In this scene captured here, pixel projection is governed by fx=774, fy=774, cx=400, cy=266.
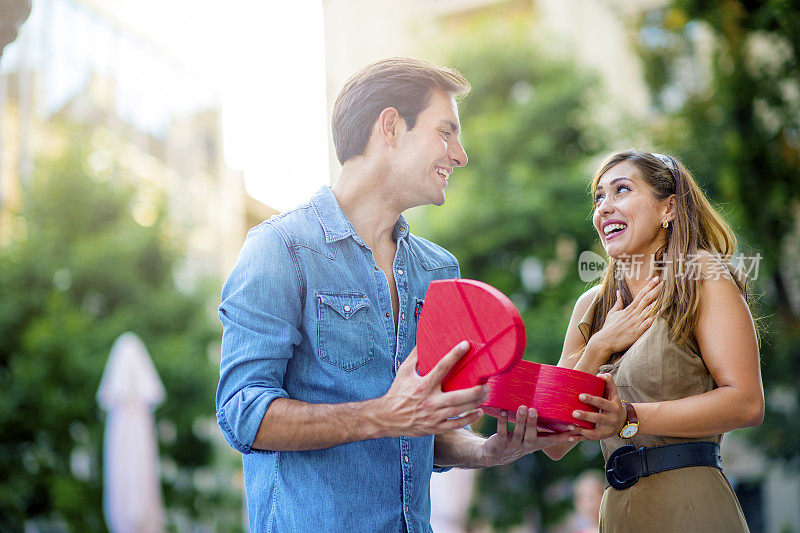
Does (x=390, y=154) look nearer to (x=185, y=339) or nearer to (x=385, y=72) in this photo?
(x=385, y=72)

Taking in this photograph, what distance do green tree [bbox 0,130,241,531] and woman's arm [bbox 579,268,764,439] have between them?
10698mm

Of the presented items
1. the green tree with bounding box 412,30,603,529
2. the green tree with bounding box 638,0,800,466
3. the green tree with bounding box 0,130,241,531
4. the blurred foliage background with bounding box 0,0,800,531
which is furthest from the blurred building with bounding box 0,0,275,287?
the green tree with bounding box 638,0,800,466

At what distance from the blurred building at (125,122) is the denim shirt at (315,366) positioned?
37.5ft

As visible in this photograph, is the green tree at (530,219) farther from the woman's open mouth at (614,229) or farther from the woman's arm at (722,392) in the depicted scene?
the woman's arm at (722,392)

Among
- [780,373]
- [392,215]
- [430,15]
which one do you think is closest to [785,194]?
[780,373]

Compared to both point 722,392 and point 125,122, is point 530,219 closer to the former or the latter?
point 722,392

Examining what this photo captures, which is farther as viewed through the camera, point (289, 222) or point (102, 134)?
point (102, 134)

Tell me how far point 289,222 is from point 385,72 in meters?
0.49

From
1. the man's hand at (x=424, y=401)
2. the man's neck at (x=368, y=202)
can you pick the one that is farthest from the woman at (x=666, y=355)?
the man's neck at (x=368, y=202)

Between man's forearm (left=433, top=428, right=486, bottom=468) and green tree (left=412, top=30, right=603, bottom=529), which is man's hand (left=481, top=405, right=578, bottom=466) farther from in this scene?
green tree (left=412, top=30, right=603, bottom=529)


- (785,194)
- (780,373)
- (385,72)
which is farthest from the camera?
(780,373)

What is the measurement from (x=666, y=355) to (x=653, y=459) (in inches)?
10.0

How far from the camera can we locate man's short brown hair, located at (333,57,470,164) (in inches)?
80.7

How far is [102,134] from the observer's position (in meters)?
13.4
